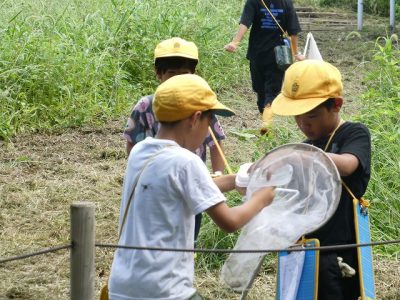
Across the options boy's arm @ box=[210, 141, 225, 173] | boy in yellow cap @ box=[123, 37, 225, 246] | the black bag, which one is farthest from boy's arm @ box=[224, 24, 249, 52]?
boy's arm @ box=[210, 141, 225, 173]

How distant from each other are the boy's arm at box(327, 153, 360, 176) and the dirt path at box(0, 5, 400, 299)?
1639 millimetres

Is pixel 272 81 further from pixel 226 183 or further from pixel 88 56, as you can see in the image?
pixel 226 183

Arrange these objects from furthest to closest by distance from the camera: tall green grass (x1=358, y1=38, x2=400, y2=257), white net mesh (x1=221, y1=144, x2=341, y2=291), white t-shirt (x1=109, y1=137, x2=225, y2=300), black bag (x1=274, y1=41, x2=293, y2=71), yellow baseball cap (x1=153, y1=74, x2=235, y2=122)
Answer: black bag (x1=274, y1=41, x2=293, y2=71) → tall green grass (x1=358, y1=38, x2=400, y2=257) → white net mesh (x1=221, y1=144, x2=341, y2=291) → yellow baseball cap (x1=153, y1=74, x2=235, y2=122) → white t-shirt (x1=109, y1=137, x2=225, y2=300)

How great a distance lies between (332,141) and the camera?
341cm

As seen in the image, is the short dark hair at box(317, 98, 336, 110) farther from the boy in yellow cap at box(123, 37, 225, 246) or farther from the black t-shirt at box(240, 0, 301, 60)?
the black t-shirt at box(240, 0, 301, 60)

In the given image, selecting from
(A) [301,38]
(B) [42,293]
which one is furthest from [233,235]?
(A) [301,38]

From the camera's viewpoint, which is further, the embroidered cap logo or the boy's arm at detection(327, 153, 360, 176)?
the embroidered cap logo

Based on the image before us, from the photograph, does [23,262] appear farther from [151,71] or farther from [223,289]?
[151,71]

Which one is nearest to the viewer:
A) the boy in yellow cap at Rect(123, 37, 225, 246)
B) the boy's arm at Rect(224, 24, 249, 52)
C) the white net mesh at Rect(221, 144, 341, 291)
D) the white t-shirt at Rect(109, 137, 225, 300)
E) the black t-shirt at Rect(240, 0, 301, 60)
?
the white t-shirt at Rect(109, 137, 225, 300)

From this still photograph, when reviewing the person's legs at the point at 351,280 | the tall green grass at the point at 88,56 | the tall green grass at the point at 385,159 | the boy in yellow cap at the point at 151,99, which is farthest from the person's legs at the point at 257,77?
the person's legs at the point at 351,280

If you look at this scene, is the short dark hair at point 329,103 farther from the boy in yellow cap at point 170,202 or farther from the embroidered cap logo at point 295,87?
the boy in yellow cap at point 170,202

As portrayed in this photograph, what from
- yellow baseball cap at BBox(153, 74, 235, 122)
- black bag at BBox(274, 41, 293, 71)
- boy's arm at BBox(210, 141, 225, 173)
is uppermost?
yellow baseball cap at BBox(153, 74, 235, 122)

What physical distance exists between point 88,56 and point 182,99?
6.60 m

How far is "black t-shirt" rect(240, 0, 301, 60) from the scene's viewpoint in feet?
27.0
